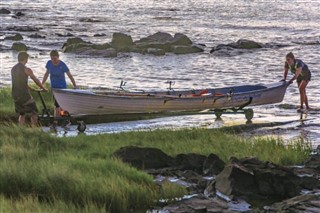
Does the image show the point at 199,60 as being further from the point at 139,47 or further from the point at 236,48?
the point at 139,47

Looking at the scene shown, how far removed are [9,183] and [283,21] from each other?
62.2 metres

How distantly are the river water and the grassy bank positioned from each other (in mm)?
3213

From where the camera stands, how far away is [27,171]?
9.31m

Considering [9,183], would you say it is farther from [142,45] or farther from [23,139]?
[142,45]

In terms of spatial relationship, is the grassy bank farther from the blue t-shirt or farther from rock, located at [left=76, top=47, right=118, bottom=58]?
rock, located at [left=76, top=47, right=118, bottom=58]

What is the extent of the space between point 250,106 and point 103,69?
582 inches

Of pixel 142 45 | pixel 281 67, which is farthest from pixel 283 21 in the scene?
pixel 281 67

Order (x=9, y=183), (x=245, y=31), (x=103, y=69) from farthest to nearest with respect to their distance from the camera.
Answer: (x=245, y=31) < (x=103, y=69) < (x=9, y=183)

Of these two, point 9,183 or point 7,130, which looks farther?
point 7,130

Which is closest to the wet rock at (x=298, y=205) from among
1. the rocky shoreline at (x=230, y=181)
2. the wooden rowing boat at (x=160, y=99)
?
the rocky shoreline at (x=230, y=181)

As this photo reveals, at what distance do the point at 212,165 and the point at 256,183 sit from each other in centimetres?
129

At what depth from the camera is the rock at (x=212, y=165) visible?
10.7 m

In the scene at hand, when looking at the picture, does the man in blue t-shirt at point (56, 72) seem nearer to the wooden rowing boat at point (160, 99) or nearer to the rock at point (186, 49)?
the wooden rowing boat at point (160, 99)

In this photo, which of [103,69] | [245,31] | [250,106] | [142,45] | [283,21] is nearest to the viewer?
[250,106]
